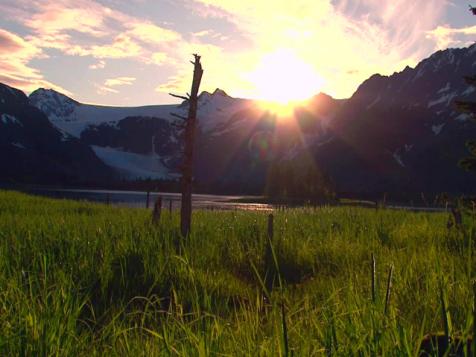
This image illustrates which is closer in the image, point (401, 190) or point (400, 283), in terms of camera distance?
point (400, 283)

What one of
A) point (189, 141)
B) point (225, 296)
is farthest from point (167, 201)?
point (225, 296)

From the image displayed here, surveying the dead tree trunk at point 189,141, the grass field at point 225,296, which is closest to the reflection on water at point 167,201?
the dead tree trunk at point 189,141

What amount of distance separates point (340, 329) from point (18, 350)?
2.44 m

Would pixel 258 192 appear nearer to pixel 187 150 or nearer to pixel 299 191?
pixel 299 191

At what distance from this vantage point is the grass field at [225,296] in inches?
137

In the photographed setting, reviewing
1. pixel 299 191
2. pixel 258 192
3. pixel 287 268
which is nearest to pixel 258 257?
pixel 287 268

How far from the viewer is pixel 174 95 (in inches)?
614

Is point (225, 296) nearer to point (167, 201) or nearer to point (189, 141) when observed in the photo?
point (189, 141)

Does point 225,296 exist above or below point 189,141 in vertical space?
below

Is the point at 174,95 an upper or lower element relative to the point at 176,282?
upper

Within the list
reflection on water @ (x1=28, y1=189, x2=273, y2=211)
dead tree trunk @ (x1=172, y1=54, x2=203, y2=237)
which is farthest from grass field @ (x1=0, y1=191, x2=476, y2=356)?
reflection on water @ (x1=28, y1=189, x2=273, y2=211)

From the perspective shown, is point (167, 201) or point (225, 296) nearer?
point (225, 296)

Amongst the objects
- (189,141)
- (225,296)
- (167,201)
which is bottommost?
(167,201)

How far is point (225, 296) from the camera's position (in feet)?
26.7
